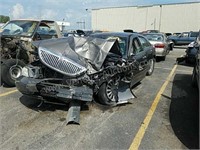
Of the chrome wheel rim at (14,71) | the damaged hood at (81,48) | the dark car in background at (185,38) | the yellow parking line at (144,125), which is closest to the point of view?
the yellow parking line at (144,125)

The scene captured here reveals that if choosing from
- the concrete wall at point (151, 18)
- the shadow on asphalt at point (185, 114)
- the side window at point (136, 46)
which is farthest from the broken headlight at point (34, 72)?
the concrete wall at point (151, 18)

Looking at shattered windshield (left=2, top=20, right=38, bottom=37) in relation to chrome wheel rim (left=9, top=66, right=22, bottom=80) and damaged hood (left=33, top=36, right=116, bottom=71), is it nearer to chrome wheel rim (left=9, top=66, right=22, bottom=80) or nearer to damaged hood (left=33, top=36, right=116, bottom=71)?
chrome wheel rim (left=9, top=66, right=22, bottom=80)

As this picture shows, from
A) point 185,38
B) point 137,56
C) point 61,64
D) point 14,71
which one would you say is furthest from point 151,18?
point 61,64

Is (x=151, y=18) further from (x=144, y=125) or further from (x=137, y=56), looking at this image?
(x=144, y=125)

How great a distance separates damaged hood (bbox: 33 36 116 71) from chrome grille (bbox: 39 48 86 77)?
10cm

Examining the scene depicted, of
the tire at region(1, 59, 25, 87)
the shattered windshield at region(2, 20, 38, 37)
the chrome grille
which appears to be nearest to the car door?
the chrome grille

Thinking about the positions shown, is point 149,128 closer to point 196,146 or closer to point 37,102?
point 196,146

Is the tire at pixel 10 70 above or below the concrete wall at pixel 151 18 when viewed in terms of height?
below

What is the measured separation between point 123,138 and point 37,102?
8.15 ft

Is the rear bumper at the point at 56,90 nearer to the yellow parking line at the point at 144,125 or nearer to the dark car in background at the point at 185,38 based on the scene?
the yellow parking line at the point at 144,125

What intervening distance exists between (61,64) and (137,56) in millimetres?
2684

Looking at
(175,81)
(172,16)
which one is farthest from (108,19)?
(175,81)

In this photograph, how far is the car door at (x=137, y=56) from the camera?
6.51 m

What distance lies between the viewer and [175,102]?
6.23 metres
